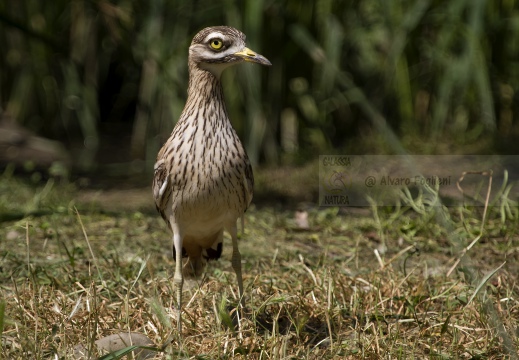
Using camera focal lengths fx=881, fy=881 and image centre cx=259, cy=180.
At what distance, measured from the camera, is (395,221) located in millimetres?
5172

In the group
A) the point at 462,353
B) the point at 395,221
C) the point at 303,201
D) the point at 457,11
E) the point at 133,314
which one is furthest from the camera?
the point at 457,11

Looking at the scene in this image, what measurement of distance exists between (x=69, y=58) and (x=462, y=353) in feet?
16.1

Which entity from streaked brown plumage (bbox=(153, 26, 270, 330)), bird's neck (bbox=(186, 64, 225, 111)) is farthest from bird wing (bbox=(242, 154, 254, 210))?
bird's neck (bbox=(186, 64, 225, 111))

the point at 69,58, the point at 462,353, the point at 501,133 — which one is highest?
the point at 69,58

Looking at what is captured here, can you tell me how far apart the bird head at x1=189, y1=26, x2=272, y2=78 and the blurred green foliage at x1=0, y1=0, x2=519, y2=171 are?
2614 mm

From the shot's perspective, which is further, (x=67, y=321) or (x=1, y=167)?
(x=1, y=167)

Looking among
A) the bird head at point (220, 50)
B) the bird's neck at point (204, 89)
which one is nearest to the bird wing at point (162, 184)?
the bird's neck at point (204, 89)

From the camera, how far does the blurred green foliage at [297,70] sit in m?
6.68

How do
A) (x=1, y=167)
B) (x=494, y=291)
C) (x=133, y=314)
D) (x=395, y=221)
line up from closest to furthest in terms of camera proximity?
(x=133, y=314) → (x=494, y=291) → (x=395, y=221) → (x=1, y=167)

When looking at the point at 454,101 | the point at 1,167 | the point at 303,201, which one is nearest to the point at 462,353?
the point at 303,201

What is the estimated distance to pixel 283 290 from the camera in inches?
153

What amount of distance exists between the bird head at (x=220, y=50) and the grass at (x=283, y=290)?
82cm

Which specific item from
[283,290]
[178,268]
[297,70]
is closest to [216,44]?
[178,268]

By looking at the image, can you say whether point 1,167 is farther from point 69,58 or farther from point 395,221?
point 395,221
